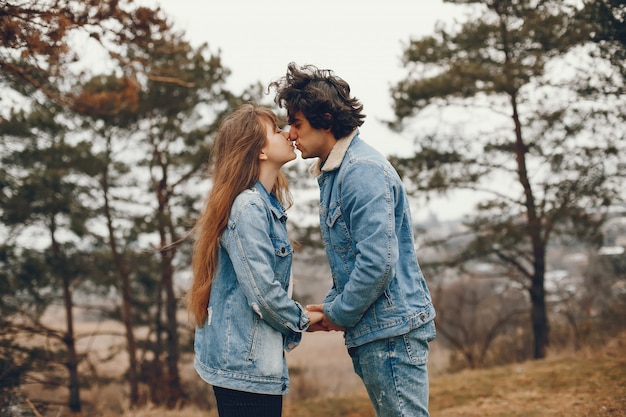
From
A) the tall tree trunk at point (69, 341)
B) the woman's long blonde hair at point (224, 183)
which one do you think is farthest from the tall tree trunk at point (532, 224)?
the tall tree trunk at point (69, 341)

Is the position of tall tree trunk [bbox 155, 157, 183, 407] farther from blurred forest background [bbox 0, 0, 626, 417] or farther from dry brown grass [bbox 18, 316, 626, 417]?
dry brown grass [bbox 18, 316, 626, 417]

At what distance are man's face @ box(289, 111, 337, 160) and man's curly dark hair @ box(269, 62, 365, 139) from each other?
0.02 meters

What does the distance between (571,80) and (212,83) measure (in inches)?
303

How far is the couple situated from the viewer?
84.7 inches

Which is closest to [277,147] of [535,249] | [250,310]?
[250,310]

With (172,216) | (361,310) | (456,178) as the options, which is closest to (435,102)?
(456,178)

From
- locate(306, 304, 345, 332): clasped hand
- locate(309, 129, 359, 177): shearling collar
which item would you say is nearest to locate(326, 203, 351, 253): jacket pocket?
locate(309, 129, 359, 177): shearling collar

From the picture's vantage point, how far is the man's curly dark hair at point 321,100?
2.35 metres

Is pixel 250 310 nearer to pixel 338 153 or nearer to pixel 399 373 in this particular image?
pixel 399 373

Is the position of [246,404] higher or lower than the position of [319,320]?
lower

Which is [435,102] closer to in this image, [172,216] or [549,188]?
[549,188]

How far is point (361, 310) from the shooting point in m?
2.16

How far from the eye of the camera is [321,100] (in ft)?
7.65

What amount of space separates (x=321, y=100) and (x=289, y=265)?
724 mm
